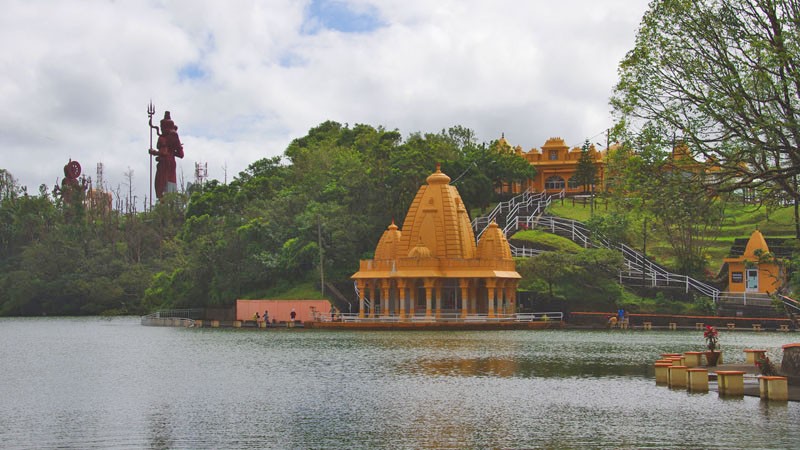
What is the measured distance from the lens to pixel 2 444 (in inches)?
800

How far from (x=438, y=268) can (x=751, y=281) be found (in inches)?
745

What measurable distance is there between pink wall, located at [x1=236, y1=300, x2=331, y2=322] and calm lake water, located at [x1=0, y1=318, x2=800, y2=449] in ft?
58.1

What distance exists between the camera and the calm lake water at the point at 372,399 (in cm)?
2058

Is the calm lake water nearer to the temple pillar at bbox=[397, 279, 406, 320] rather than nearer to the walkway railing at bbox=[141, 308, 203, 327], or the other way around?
the temple pillar at bbox=[397, 279, 406, 320]

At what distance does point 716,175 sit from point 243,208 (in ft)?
200

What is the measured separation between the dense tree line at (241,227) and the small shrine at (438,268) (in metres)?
6.55

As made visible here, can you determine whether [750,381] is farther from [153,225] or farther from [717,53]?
[153,225]

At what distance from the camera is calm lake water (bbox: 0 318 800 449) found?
67.5 feet

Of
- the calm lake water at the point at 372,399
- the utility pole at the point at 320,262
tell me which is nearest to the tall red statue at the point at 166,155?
the utility pole at the point at 320,262

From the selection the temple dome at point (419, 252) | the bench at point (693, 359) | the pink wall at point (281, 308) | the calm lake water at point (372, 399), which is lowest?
the calm lake water at point (372, 399)

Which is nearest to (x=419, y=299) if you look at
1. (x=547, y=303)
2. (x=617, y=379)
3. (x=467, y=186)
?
(x=547, y=303)

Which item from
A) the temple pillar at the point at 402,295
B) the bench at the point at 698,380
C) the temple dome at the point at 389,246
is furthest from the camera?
the temple dome at the point at 389,246

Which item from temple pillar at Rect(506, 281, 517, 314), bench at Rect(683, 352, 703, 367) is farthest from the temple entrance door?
bench at Rect(683, 352, 703, 367)

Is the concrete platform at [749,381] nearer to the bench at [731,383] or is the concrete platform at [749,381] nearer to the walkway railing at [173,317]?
the bench at [731,383]
